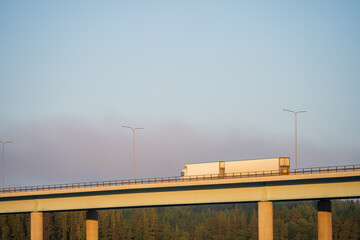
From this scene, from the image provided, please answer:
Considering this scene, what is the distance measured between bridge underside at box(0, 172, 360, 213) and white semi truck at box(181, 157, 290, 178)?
3365 mm

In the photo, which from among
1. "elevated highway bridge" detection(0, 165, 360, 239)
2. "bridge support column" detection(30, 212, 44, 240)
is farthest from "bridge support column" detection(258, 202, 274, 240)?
"bridge support column" detection(30, 212, 44, 240)

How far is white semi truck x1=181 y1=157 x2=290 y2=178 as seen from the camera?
3130 inches

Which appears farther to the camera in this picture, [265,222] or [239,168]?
[239,168]

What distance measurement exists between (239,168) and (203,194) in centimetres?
714

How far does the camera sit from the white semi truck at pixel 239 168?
3130 inches

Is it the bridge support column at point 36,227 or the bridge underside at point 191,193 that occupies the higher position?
the bridge underside at point 191,193

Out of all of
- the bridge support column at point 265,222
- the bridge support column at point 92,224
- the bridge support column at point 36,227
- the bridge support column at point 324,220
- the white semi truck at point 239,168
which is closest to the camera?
the bridge support column at point 265,222

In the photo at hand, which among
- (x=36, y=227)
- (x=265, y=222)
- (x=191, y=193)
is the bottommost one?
(x=36, y=227)

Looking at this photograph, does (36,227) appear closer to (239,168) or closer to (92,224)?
(92,224)

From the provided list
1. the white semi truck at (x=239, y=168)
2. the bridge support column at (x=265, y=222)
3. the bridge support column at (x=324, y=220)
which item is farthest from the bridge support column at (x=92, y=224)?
the bridge support column at (x=324, y=220)

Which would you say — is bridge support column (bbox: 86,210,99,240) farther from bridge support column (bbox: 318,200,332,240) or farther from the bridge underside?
bridge support column (bbox: 318,200,332,240)

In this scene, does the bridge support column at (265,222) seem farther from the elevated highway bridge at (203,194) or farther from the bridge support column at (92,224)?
the bridge support column at (92,224)

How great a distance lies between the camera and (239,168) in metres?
83.2

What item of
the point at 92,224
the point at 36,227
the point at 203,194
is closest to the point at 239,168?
the point at 203,194
